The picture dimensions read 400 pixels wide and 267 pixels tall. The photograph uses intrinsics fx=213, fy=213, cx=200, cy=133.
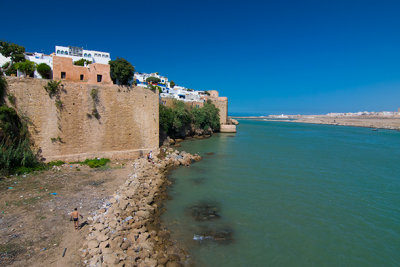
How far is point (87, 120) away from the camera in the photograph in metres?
11.8

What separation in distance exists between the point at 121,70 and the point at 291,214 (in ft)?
46.4

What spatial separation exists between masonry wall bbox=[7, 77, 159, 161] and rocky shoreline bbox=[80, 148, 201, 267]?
13.8 feet

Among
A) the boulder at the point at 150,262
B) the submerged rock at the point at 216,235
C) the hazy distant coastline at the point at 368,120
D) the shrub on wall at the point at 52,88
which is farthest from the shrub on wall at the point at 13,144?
the hazy distant coastline at the point at 368,120

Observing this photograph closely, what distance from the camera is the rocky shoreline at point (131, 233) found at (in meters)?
4.85

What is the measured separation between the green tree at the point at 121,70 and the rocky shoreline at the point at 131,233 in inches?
366

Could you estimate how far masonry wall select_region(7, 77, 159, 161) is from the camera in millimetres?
10383

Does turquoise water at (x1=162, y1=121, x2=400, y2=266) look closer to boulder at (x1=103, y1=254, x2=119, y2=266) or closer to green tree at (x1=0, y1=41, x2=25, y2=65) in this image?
boulder at (x1=103, y1=254, x2=119, y2=266)

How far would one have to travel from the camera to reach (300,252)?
239 inches

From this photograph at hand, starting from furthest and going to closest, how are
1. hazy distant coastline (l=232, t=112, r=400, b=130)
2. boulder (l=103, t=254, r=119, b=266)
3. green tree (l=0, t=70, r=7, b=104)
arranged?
hazy distant coastline (l=232, t=112, r=400, b=130), green tree (l=0, t=70, r=7, b=104), boulder (l=103, t=254, r=119, b=266)

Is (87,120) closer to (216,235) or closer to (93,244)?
(93,244)

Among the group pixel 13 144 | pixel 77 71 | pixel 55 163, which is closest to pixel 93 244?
pixel 55 163

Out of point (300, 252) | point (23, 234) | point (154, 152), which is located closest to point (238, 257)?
point (300, 252)

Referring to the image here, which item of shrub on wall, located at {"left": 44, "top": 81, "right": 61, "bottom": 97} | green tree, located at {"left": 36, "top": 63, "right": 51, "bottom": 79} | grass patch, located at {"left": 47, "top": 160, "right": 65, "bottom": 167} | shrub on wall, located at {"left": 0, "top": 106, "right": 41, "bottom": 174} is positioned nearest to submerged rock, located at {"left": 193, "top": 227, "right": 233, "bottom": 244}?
grass patch, located at {"left": 47, "top": 160, "right": 65, "bottom": 167}

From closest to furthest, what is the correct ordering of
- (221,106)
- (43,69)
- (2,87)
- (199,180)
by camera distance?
(2,87) → (199,180) → (43,69) → (221,106)
